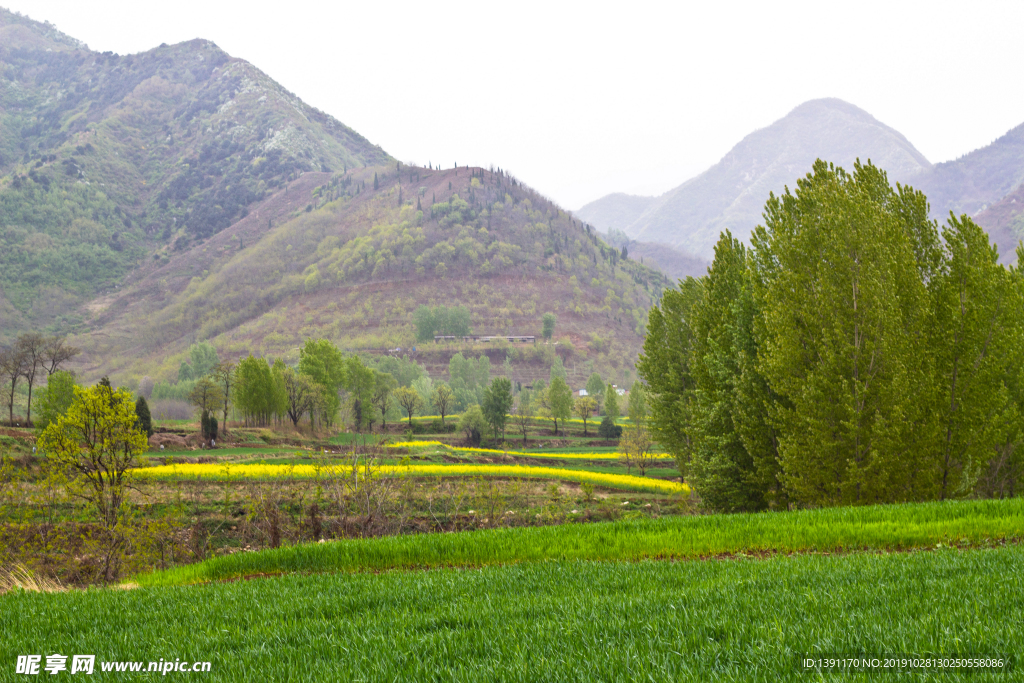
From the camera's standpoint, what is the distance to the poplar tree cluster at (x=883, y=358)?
17.7 meters

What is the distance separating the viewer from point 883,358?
18.0 m

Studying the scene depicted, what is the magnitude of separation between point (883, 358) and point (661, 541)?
11.3 metres

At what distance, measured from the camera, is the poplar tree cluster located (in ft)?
58.1

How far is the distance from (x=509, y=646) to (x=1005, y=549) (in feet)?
25.3

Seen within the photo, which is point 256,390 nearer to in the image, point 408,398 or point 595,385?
point 408,398

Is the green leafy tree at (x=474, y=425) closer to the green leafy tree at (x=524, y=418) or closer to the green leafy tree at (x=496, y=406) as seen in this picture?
the green leafy tree at (x=496, y=406)

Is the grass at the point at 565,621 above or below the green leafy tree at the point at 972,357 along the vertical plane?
below

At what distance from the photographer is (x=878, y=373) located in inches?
715

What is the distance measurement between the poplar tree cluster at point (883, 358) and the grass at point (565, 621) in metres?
11.0

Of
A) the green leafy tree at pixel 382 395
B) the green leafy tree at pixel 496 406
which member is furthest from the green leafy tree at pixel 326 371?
the green leafy tree at pixel 496 406

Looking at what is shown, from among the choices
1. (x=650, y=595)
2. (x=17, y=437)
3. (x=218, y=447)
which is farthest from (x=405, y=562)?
(x=218, y=447)

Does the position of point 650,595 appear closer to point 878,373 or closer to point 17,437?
point 878,373

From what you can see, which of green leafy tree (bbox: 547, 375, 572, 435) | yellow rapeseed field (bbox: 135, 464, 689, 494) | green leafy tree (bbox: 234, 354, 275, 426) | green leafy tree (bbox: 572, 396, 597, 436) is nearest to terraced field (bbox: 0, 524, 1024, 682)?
yellow rapeseed field (bbox: 135, 464, 689, 494)

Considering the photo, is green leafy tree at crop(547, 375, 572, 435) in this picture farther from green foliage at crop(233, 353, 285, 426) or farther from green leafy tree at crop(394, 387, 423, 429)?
green foliage at crop(233, 353, 285, 426)
